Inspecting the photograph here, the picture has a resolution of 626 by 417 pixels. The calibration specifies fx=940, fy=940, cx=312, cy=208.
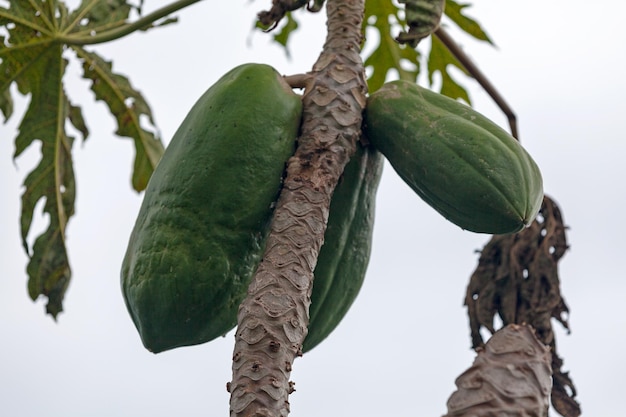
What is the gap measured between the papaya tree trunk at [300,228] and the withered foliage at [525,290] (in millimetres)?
962

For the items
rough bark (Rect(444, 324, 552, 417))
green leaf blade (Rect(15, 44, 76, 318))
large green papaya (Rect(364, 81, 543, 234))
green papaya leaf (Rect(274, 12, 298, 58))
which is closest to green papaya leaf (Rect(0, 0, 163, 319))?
green leaf blade (Rect(15, 44, 76, 318))

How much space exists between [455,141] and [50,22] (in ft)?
6.05

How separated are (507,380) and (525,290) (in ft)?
5.72

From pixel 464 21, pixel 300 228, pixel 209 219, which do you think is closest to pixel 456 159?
pixel 300 228

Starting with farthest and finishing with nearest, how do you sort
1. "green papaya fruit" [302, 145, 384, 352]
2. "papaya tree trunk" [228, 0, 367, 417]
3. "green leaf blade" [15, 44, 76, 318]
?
"green leaf blade" [15, 44, 76, 318] → "green papaya fruit" [302, 145, 384, 352] → "papaya tree trunk" [228, 0, 367, 417]

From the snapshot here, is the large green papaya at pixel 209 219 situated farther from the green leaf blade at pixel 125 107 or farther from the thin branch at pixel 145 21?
the green leaf blade at pixel 125 107

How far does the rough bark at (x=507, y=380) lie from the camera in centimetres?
135

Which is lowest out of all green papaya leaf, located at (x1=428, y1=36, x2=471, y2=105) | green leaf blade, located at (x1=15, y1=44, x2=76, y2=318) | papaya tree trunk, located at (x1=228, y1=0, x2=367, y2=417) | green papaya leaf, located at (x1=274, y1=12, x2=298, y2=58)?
papaya tree trunk, located at (x1=228, y1=0, x2=367, y2=417)

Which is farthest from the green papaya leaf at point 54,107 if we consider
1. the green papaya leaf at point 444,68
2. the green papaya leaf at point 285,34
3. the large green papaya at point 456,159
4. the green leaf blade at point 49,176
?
the large green papaya at point 456,159

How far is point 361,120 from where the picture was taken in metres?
2.47

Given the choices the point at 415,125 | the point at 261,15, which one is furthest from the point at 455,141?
the point at 261,15

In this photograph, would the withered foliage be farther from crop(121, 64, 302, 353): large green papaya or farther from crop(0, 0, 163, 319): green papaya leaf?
crop(0, 0, 163, 319): green papaya leaf

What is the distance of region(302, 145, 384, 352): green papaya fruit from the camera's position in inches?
100

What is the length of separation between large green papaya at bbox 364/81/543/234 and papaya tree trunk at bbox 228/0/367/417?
10cm
